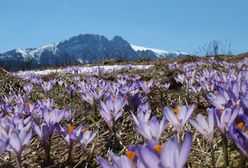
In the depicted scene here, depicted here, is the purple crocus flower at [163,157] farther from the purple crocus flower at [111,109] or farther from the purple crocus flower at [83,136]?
the purple crocus flower at [111,109]

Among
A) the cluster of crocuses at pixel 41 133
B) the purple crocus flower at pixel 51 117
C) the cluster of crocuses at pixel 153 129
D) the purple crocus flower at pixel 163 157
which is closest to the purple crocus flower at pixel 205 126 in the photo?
the cluster of crocuses at pixel 153 129

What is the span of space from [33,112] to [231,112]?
1459 mm

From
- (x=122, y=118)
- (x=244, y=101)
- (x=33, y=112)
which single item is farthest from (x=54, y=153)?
(x=244, y=101)

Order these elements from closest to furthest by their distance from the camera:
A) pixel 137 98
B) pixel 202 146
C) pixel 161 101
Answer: pixel 202 146 → pixel 137 98 → pixel 161 101

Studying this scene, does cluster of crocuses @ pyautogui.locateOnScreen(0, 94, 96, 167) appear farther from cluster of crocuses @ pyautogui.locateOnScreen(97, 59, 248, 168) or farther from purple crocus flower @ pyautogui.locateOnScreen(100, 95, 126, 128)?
cluster of crocuses @ pyautogui.locateOnScreen(97, 59, 248, 168)

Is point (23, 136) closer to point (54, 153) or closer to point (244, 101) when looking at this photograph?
point (54, 153)

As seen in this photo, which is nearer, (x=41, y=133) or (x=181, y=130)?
(x=181, y=130)

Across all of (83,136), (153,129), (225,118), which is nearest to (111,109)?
(83,136)

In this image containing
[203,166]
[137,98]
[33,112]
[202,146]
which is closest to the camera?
[203,166]

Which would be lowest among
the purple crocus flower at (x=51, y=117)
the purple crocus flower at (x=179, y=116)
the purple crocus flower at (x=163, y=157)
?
the purple crocus flower at (x=51, y=117)

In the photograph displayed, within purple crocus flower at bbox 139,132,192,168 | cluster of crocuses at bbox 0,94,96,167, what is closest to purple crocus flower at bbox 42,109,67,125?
cluster of crocuses at bbox 0,94,96,167

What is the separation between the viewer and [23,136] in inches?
62.6

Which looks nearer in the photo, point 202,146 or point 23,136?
point 23,136

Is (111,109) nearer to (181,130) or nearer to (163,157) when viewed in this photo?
(181,130)
